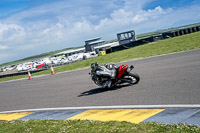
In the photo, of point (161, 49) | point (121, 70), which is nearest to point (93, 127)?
point (121, 70)

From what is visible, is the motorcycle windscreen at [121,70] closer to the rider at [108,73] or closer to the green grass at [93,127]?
the rider at [108,73]

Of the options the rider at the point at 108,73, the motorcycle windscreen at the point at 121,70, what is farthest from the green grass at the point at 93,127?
the motorcycle windscreen at the point at 121,70

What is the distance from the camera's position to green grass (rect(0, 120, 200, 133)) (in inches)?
177

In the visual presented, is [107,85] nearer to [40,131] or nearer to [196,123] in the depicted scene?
[40,131]

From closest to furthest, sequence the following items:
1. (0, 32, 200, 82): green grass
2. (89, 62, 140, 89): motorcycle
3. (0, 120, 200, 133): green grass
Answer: (0, 120, 200, 133): green grass
(89, 62, 140, 89): motorcycle
(0, 32, 200, 82): green grass

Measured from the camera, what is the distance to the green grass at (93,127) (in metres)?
4.49

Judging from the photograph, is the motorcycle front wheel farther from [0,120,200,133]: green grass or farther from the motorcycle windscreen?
[0,120,200,133]: green grass

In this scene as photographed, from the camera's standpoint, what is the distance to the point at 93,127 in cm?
550

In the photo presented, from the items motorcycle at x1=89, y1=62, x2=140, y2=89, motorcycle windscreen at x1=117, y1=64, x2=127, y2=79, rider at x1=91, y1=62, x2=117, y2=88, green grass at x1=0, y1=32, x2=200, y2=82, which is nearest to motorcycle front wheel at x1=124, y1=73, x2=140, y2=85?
motorcycle at x1=89, y1=62, x2=140, y2=89

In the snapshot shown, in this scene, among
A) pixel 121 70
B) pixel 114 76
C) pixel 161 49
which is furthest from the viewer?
pixel 161 49

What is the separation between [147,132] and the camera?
4.52m

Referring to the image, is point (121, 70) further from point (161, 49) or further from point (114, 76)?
point (161, 49)

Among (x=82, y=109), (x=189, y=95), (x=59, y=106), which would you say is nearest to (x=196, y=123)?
(x=189, y=95)

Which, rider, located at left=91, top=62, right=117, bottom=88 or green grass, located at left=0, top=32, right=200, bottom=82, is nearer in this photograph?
rider, located at left=91, top=62, right=117, bottom=88
